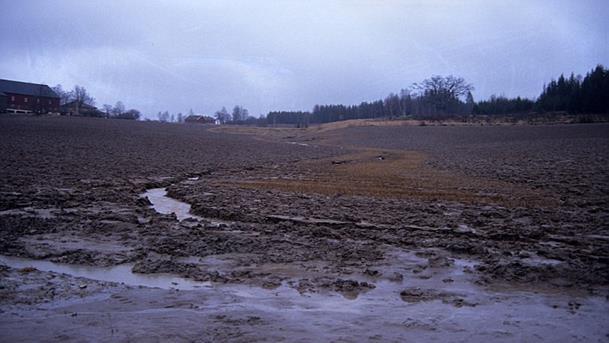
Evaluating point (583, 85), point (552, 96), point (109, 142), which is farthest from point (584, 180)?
point (552, 96)

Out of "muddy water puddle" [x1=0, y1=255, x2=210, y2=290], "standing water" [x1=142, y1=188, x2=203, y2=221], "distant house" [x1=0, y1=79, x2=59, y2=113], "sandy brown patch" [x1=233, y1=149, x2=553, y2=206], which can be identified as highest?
"distant house" [x1=0, y1=79, x2=59, y2=113]

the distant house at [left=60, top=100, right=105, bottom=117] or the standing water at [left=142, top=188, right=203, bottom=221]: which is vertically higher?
the distant house at [left=60, top=100, right=105, bottom=117]

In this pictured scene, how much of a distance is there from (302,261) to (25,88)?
99632 millimetres

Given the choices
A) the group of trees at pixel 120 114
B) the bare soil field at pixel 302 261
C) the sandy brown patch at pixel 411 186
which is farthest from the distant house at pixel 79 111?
the sandy brown patch at pixel 411 186

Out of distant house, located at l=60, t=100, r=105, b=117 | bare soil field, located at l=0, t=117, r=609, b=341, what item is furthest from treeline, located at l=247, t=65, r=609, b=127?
bare soil field, located at l=0, t=117, r=609, b=341

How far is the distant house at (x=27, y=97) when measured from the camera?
8500cm

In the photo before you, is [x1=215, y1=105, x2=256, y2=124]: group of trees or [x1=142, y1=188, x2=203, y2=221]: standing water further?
[x1=215, y1=105, x2=256, y2=124]: group of trees

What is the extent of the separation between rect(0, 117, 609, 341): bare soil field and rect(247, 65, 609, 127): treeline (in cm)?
6936

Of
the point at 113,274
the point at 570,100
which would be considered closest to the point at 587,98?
the point at 570,100

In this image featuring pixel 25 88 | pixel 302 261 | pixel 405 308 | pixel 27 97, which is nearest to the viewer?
pixel 405 308

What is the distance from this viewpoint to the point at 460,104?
130 meters

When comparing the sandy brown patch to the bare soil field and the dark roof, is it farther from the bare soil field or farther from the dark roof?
the dark roof

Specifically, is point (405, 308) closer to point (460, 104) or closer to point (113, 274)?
point (113, 274)

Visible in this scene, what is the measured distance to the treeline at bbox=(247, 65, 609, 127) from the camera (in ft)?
249
